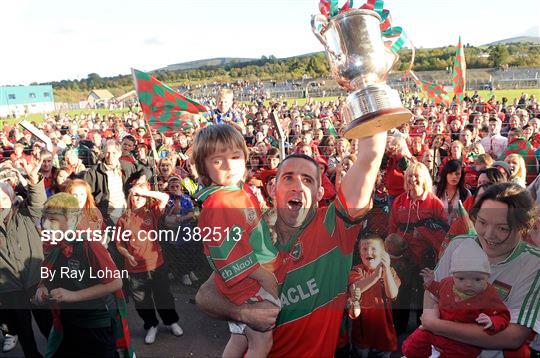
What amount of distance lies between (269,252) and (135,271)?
297 cm

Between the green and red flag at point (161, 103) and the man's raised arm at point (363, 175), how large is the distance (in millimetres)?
5711

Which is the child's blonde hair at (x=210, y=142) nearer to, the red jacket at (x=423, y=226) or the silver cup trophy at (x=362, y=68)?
the silver cup trophy at (x=362, y=68)

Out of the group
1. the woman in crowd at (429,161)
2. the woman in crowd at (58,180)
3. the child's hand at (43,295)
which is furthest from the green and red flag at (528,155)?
the woman in crowd at (58,180)

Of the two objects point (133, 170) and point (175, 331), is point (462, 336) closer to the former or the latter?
point (175, 331)

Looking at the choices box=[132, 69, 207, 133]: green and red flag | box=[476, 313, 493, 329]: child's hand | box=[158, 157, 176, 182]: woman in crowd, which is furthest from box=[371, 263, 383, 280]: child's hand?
box=[132, 69, 207, 133]: green and red flag

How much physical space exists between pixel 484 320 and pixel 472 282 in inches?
6.4

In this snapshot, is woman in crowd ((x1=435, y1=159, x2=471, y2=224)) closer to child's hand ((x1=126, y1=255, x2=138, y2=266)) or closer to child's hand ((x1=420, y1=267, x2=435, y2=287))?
child's hand ((x1=420, y1=267, x2=435, y2=287))

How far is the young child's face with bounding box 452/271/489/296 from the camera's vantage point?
6.31 feet

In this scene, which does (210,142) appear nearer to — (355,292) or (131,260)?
(355,292)

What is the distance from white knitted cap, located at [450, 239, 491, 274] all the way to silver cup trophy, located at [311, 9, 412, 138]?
77cm

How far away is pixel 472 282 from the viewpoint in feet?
6.31

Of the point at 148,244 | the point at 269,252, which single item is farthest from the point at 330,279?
the point at 148,244

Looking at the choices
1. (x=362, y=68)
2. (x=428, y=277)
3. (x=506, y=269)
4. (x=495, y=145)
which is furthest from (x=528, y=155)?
(x=362, y=68)

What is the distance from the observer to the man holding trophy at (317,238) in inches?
67.8
